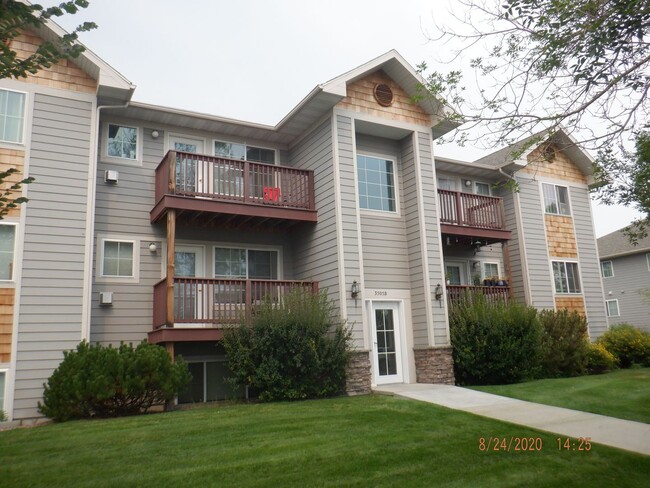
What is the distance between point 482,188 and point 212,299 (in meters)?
11.5

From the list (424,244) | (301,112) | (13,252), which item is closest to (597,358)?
(424,244)

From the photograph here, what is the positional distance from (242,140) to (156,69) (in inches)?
533

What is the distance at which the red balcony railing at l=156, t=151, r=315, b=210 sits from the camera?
12664 millimetres

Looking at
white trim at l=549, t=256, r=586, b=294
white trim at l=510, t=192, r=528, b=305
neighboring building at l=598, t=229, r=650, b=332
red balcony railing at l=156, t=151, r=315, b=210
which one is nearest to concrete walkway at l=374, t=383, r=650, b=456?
red balcony railing at l=156, t=151, r=315, b=210

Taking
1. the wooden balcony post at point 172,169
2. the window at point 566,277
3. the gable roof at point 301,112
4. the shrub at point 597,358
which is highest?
the gable roof at point 301,112

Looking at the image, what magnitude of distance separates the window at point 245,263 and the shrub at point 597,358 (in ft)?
33.0

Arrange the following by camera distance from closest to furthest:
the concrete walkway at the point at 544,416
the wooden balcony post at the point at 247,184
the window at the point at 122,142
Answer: the concrete walkway at the point at 544,416 < the wooden balcony post at the point at 247,184 < the window at the point at 122,142

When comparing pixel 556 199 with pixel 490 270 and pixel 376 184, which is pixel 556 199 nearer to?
pixel 490 270

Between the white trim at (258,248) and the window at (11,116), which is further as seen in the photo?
the white trim at (258,248)

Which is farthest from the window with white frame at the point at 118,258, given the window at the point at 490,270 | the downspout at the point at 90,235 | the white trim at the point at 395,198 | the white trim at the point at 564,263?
the white trim at the point at 564,263

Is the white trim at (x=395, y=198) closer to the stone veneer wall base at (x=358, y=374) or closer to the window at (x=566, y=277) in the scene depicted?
the stone veneer wall base at (x=358, y=374)

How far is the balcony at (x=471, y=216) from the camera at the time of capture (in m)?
15.9

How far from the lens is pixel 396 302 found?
14.4 meters

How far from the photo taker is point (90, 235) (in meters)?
11.8
